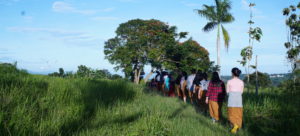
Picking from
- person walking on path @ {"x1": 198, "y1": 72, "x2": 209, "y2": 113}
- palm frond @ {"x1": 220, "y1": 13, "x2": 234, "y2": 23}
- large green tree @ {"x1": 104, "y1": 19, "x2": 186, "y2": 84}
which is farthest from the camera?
large green tree @ {"x1": 104, "y1": 19, "x2": 186, "y2": 84}

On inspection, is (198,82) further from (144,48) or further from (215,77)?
(144,48)

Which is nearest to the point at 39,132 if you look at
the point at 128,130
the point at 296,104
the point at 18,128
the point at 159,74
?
the point at 18,128

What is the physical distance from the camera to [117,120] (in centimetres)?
611

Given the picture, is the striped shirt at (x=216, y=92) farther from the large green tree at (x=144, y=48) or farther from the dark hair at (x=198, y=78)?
the large green tree at (x=144, y=48)

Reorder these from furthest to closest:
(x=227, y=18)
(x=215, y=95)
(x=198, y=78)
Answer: (x=227, y=18)
(x=198, y=78)
(x=215, y=95)

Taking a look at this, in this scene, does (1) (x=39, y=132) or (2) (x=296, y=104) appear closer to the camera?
(1) (x=39, y=132)

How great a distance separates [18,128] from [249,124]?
627cm

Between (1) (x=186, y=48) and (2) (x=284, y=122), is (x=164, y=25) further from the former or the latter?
(2) (x=284, y=122)

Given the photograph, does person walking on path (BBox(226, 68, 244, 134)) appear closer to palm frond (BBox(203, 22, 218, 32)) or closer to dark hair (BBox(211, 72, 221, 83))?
dark hair (BBox(211, 72, 221, 83))

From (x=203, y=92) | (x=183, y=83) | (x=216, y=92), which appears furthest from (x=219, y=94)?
(x=183, y=83)

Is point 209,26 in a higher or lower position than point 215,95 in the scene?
higher

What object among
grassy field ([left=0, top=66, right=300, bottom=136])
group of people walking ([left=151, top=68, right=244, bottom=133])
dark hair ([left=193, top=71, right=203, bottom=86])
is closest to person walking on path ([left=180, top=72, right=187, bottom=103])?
group of people walking ([left=151, top=68, right=244, bottom=133])

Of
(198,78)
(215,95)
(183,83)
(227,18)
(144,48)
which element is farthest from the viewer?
(144,48)

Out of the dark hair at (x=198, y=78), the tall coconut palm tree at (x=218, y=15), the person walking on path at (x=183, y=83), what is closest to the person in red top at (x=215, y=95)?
the dark hair at (x=198, y=78)
